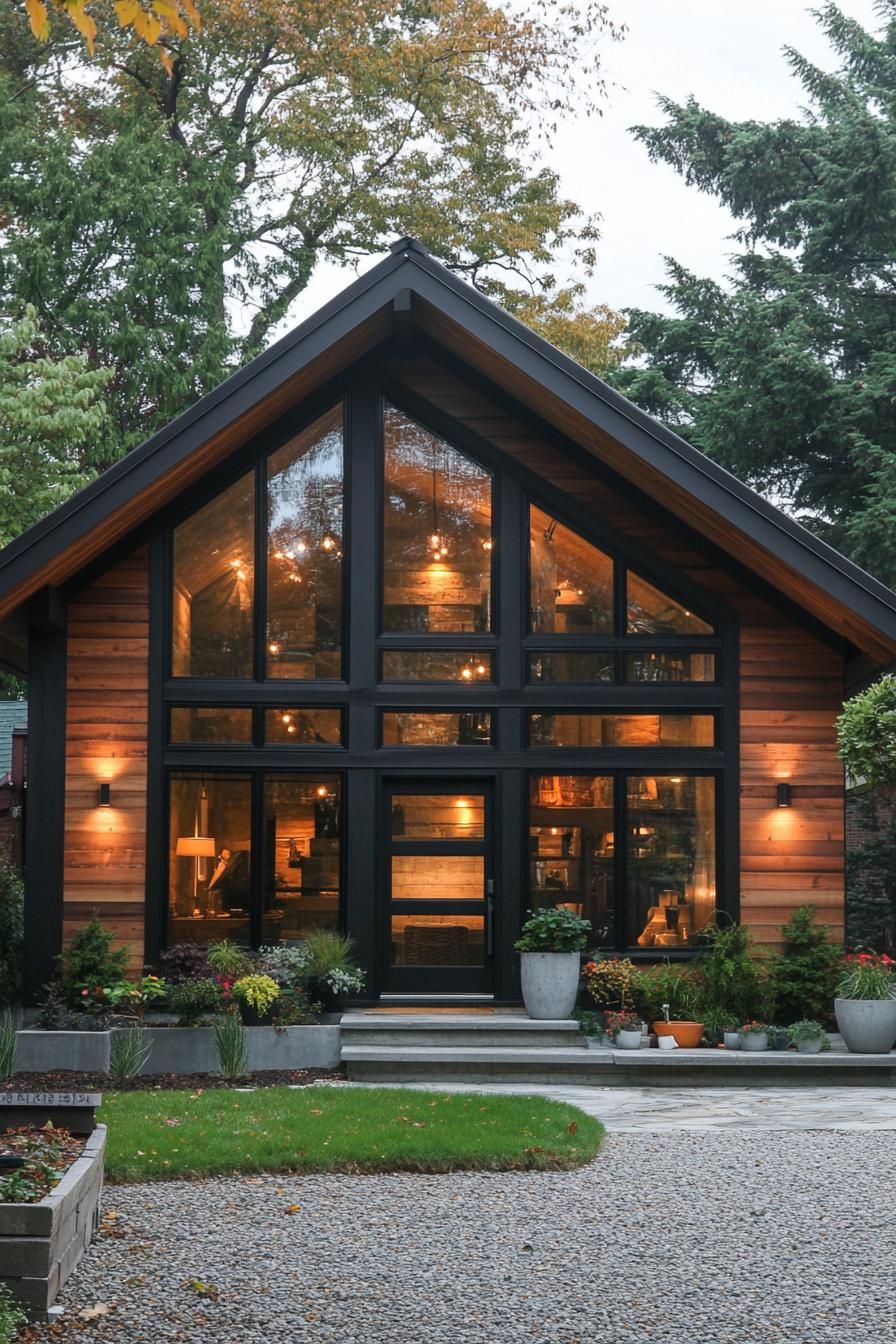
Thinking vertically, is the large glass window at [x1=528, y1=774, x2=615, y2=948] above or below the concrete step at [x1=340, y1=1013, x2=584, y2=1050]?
above

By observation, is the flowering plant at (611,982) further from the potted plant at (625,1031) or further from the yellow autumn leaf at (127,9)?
the yellow autumn leaf at (127,9)

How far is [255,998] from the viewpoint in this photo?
11.7m

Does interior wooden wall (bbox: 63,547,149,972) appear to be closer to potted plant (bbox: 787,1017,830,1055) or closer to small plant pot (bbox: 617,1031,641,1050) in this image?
small plant pot (bbox: 617,1031,641,1050)

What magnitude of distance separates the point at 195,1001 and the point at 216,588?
3.58 m

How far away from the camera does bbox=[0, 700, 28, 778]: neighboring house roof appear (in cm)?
2225

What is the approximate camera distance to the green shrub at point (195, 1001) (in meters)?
11.6

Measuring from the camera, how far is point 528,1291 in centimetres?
593

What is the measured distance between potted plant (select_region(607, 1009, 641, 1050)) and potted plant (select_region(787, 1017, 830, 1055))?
1148 millimetres

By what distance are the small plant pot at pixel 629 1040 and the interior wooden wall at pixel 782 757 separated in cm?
184

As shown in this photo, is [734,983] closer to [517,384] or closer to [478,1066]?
[478,1066]

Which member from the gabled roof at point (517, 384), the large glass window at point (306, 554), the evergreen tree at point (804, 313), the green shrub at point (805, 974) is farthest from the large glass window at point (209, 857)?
the evergreen tree at point (804, 313)

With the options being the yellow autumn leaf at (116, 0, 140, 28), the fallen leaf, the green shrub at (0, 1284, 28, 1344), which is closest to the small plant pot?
the fallen leaf

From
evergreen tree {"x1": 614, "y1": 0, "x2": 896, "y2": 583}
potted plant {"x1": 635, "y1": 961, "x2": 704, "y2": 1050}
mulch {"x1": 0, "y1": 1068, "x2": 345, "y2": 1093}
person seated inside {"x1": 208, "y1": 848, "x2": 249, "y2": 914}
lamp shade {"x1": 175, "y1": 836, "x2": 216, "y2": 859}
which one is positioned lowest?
mulch {"x1": 0, "y1": 1068, "x2": 345, "y2": 1093}

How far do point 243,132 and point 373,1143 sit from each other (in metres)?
20.8
